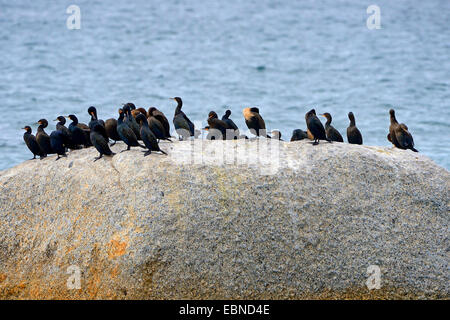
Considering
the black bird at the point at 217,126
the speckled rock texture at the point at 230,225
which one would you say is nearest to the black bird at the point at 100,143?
the speckled rock texture at the point at 230,225

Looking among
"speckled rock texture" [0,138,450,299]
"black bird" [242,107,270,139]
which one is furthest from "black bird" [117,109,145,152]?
"black bird" [242,107,270,139]

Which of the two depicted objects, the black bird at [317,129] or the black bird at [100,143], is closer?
the black bird at [100,143]

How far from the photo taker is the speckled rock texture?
1059 cm

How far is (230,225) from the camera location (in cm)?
1090

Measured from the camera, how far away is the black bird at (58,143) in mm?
12766

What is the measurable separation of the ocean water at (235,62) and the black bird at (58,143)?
450 inches

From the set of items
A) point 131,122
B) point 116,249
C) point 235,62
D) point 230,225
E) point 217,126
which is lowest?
point 116,249

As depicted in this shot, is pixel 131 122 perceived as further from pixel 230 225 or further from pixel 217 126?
pixel 230 225

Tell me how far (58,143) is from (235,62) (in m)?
34.0

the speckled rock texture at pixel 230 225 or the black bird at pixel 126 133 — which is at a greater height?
the black bird at pixel 126 133

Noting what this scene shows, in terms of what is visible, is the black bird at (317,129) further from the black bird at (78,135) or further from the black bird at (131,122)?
the black bird at (78,135)

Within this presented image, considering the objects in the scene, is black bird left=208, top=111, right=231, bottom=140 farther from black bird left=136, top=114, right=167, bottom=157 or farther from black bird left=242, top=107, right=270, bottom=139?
black bird left=136, top=114, right=167, bottom=157

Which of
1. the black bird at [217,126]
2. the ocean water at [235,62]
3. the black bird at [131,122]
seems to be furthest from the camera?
the ocean water at [235,62]

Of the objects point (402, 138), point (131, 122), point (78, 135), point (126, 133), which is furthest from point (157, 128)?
point (402, 138)
